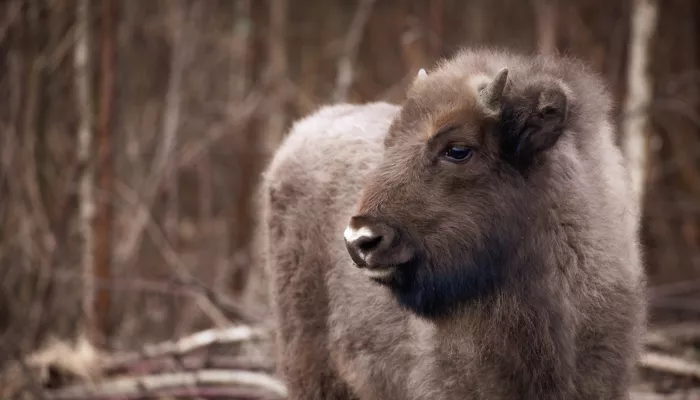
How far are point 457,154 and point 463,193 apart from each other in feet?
0.52

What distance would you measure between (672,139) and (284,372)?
657cm

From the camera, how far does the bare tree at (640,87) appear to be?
7.51 meters

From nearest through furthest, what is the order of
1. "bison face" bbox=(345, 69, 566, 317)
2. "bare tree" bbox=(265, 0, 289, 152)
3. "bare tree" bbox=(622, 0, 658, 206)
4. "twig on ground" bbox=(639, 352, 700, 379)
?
"bison face" bbox=(345, 69, 566, 317) < "twig on ground" bbox=(639, 352, 700, 379) < "bare tree" bbox=(622, 0, 658, 206) < "bare tree" bbox=(265, 0, 289, 152)

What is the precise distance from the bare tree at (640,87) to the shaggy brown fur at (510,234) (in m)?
4.14

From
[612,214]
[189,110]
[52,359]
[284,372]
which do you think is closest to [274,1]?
[189,110]

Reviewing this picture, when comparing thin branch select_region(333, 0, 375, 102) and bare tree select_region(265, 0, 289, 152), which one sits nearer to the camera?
thin branch select_region(333, 0, 375, 102)

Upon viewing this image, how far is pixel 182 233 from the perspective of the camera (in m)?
13.9

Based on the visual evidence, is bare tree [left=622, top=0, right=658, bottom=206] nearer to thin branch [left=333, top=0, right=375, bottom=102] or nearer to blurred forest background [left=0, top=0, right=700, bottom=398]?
blurred forest background [left=0, top=0, right=700, bottom=398]

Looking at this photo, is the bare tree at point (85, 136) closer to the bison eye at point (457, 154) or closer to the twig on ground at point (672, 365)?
the twig on ground at point (672, 365)

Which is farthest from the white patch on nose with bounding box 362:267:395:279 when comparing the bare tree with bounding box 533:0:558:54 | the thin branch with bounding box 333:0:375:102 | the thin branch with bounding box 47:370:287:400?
the bare tree with bounding box 533:0:558:54

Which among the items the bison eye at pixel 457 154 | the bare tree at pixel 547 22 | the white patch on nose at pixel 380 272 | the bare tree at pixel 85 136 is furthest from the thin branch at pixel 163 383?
the bare tree at pixel 547 22

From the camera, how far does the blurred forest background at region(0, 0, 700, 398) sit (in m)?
7.27

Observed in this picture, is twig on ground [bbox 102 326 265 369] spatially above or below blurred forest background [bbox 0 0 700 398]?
below

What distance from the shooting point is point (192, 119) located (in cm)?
1149
